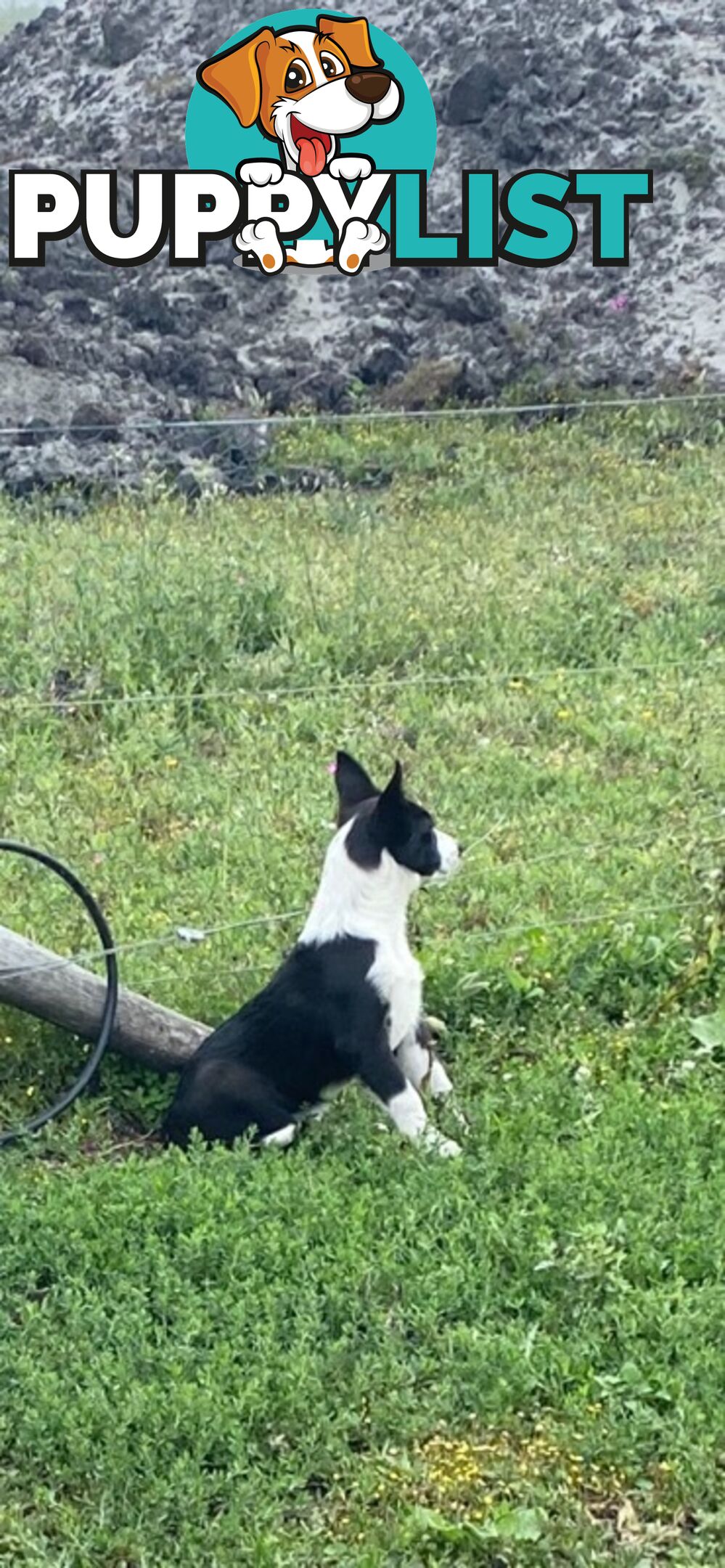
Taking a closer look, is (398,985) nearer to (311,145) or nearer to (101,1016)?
(101,1016)

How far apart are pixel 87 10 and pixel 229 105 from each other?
509 cm

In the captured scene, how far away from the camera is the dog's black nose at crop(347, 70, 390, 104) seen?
1761 cm

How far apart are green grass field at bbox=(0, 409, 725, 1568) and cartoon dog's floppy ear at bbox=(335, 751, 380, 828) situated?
0.80 m

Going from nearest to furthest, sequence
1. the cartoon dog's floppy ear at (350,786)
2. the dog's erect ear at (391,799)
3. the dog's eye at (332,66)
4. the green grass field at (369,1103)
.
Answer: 1. the green grass field at (369,1103)
2. the dog's erect ear at (391,799)
3. the cartoon dog's floppy ear at (350,786)
4. the dog's eye at (332,66)

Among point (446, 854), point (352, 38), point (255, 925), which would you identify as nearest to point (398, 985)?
point (446, 854)

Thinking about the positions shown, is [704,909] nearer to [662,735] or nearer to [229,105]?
[662,735]

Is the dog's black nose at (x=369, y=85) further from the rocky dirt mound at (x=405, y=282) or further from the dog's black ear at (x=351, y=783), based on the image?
the dog's black ear at (x=351, y=783)

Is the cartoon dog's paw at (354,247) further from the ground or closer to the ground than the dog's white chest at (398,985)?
further from the ground

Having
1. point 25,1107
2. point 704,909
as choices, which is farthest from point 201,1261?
point 704,909

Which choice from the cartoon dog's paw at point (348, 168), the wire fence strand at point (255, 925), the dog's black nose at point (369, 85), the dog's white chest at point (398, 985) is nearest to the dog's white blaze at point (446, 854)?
the dog's white chest at point (398, 985)

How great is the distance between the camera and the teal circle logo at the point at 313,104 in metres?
16.4

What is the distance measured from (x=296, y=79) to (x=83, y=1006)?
13.4 metres

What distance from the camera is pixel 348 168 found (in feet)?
53.8

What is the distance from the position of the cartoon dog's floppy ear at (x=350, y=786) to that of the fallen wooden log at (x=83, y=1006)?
2.59 ft
